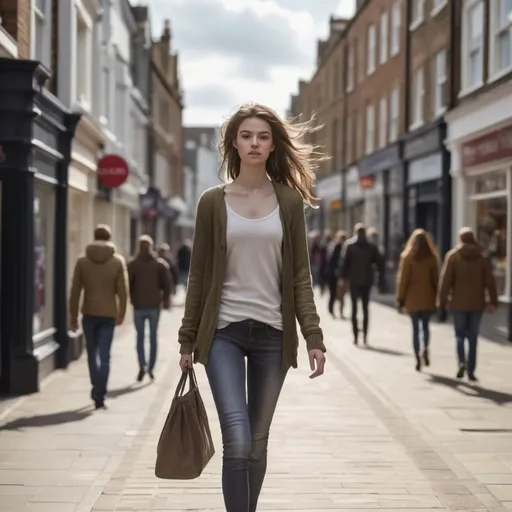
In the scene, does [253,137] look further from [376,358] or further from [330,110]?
[330,110]

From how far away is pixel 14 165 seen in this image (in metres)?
10.1

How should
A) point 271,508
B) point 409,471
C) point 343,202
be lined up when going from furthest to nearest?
point 343,202 → point 409,471 → point 271,508

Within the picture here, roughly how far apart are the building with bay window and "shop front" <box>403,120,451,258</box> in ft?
1.12

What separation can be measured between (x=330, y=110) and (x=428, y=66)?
17450 mm

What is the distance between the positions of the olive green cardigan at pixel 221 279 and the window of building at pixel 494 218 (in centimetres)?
1284

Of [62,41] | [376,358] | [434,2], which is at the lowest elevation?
[376,358]

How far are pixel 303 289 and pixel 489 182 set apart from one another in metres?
14.9

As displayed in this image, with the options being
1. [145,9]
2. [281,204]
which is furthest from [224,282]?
[145,9]

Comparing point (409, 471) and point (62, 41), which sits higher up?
point (62, 41)

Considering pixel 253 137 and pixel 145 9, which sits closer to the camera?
pixel 253 137

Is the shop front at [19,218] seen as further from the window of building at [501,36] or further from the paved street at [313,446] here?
the window of building at [501,36]

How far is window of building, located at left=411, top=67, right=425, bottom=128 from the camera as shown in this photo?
80.8 ft

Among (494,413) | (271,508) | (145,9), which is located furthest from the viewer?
(145,9)

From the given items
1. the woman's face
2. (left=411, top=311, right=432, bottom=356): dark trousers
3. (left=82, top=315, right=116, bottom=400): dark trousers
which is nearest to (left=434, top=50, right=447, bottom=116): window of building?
(left=411, top=311, right=432, bottom=356): dark trousers
